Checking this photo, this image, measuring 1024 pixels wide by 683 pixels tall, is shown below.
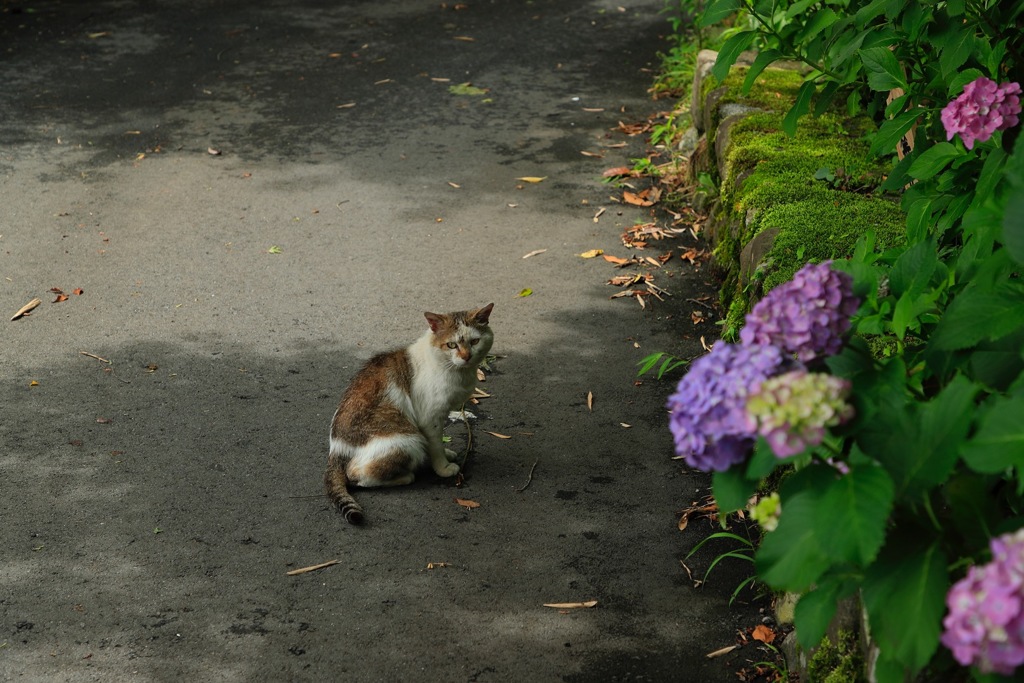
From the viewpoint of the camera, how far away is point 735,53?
4480mm

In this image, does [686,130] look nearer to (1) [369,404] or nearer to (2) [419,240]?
(2) [419,240]

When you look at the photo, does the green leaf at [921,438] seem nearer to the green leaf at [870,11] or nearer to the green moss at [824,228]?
the green leaf at [870,11]

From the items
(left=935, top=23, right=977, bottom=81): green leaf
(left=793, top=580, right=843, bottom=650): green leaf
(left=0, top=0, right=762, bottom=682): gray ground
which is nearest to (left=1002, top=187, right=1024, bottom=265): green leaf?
(left=793, top=580, right=843, bottom=650): green leaf

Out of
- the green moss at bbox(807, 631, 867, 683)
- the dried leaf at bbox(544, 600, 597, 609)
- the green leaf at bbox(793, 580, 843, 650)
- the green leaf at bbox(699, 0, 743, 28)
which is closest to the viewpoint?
the green leaf at bbox(793, 580, 843, 650)

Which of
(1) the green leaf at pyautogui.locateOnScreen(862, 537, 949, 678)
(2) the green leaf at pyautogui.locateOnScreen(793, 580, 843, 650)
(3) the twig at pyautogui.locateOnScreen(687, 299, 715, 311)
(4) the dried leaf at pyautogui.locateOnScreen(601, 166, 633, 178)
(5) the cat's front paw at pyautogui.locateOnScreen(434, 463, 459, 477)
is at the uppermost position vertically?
(1) the green leaf at pyautogui.locateOnScreen(862, 537, 949, 678)

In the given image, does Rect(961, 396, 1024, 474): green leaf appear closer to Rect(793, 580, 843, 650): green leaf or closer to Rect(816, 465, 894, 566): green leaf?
Rect(816, 465, 894, 566): green leaf

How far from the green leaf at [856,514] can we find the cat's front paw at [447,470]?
10.0ft

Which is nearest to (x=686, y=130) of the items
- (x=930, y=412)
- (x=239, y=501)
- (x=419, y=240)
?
(x=419, y=240)

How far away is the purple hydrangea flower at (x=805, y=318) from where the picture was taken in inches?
85.6

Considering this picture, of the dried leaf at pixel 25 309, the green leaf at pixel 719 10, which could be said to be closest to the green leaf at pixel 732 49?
the green leaf at pixel 719 10

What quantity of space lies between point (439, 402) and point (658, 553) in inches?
48.5

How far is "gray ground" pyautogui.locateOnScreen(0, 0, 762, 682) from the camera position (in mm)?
3949

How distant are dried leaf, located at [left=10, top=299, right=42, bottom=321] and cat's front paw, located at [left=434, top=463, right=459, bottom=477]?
10.0ft

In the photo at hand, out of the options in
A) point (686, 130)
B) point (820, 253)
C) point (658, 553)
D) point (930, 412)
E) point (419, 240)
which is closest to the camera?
point (930, 412)
